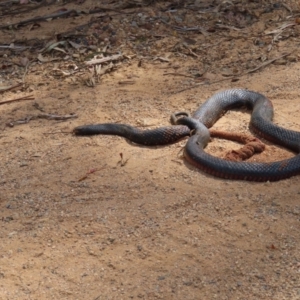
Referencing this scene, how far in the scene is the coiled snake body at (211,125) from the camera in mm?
5121

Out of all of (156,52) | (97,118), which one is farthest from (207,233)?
(156,52)

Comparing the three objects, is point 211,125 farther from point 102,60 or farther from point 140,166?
point 102,60

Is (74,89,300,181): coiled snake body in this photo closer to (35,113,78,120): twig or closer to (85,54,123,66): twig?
(35,113,78,120): twig

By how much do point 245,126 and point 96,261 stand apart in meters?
2.59

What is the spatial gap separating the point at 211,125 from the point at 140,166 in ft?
3.60

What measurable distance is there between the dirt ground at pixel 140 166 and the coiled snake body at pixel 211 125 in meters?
0.09

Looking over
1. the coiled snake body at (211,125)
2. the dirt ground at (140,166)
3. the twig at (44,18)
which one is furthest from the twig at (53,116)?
the twig at (44,18)

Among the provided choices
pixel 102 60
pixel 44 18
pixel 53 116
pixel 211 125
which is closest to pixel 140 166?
pixel 211 125

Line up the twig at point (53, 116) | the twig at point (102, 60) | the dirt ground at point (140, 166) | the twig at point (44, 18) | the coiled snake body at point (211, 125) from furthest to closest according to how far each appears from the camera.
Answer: the twig at point (44, 18), the twig at point (102, 60), the twig at point (53, 116), the coiled snake body at point (211, 125), the dirt ground at point (140, 166)

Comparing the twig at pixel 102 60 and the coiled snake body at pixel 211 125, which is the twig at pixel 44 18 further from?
the coiled snake body at pixel 211 125

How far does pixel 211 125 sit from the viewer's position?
625 cm

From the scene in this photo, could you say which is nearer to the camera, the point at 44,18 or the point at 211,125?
the point at 211,125

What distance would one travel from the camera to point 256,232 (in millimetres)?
4441

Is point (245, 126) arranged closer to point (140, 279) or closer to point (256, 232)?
point (256, 232)
